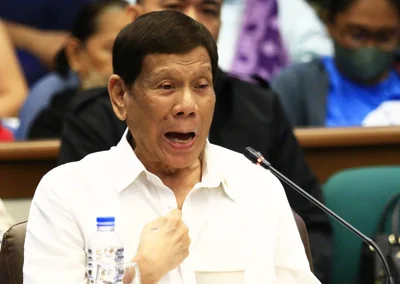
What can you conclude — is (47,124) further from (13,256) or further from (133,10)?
(13,256)

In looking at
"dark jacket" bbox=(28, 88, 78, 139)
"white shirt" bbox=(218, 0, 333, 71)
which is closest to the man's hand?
"dark jacket" bbox=(28, 88, 78, 139)

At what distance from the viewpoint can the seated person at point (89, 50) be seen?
14.5 feet

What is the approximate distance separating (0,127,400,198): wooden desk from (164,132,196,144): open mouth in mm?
1575

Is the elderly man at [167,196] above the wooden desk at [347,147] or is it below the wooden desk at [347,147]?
above

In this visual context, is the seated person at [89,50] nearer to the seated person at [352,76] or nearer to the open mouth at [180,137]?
the seated person at [352,76]

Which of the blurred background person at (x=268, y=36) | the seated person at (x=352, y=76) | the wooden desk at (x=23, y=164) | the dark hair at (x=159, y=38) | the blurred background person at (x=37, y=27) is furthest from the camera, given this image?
the blurred background person at (x=37, y=27)

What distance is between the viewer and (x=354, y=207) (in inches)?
139

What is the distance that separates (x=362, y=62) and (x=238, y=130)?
1.28 m

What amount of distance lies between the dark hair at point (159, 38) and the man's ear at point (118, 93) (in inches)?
3.1

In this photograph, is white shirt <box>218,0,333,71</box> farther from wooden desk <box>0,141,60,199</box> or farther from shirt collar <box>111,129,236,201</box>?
shirt collar <box>111,129,236,201</box>

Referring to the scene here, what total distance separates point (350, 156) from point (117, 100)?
1.76 meters

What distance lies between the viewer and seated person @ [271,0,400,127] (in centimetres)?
433

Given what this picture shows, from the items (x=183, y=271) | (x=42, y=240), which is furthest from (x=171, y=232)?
(x=42, y=240)

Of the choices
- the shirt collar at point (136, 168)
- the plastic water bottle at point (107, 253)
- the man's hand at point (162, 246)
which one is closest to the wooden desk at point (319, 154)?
the shirt collar at point (136, 168)
